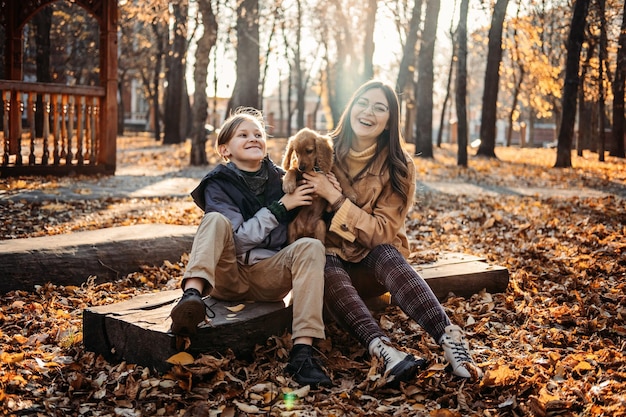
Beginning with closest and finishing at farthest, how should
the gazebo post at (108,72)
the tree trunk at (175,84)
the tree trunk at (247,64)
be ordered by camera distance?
the gazebo post at (108,72)
the tree trunk at (247,64)
the tree trunk at (175,84)

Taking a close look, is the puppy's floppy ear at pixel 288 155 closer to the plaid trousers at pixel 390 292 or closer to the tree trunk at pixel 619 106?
the plaid trousers at pixel 390 292

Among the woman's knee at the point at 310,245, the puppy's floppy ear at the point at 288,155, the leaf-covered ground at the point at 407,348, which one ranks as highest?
the puppy's floppy ear at the point at 288,155

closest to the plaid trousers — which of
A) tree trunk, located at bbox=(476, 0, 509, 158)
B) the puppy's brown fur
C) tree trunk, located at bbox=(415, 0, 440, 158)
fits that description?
the puppy's brown fur

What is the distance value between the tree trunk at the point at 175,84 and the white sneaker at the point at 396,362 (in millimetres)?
20000

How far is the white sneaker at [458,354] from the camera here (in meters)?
3.62

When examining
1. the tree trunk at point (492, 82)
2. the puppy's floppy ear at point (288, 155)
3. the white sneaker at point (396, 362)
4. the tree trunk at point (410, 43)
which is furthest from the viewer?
the tree trunk at point (492, 82)

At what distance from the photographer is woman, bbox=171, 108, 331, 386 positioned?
11.9ft

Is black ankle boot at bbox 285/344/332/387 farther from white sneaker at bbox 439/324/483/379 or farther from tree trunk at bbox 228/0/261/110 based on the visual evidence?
tree trunk at bbox 228/0/261/110

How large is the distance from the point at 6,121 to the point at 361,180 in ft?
27.8

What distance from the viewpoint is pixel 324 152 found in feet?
14.0

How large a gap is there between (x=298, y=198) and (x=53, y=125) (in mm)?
8908

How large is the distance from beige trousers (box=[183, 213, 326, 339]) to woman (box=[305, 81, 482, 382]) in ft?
0.98

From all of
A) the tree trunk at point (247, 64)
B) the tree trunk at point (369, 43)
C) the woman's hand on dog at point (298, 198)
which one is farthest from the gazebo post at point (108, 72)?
the woman's hand on dog at point (298, 198)

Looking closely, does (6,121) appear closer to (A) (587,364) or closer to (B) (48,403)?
(B) (48,403)
